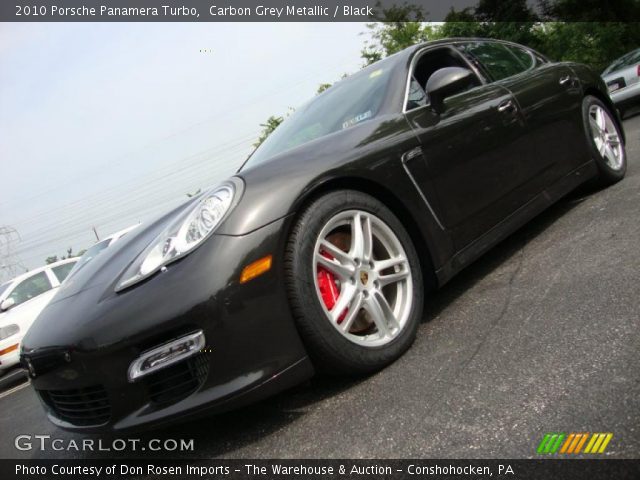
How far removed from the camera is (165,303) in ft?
6.72

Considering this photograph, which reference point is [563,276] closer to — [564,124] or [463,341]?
[463,341]

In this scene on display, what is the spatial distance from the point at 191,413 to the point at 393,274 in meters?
1.09

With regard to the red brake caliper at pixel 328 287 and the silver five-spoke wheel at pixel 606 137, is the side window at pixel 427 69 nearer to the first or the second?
the red brake caliper at pixel 328 287

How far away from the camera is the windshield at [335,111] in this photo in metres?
3.14

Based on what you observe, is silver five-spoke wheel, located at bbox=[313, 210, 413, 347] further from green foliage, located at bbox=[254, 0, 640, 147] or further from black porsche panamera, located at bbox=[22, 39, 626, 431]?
green foliage, located at bbox=[254, 0, 640, 147]

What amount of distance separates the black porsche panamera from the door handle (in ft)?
0.05

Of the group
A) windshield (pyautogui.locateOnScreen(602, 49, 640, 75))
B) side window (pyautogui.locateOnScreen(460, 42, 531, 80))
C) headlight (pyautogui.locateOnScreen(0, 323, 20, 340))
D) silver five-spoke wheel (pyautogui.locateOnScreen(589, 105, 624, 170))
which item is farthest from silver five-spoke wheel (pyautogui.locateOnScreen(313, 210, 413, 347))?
windshield (pyautogui.locateOnScreen(602, 49, 640, 75))

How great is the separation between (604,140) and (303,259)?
346 cm

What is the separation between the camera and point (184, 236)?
229 cm

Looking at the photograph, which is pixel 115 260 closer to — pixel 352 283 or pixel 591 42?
pixel 352 283

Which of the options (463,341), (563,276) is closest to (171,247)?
(463,341)

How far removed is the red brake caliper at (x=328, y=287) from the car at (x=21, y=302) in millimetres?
6020

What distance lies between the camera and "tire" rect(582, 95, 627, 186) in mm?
4316

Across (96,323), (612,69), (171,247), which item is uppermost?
(171,247)
